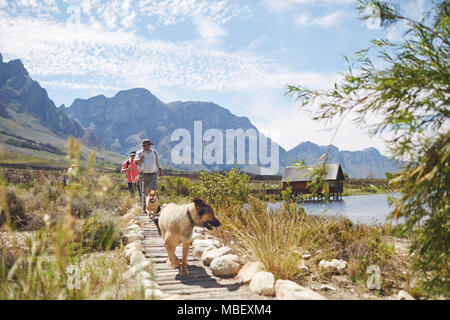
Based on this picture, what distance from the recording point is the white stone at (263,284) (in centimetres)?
379

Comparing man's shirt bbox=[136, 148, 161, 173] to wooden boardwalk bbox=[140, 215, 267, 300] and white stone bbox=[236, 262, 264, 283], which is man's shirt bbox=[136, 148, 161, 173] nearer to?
wooden boardwalk bbox=[140, 215, 267, 300]

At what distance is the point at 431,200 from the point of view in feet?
11.2

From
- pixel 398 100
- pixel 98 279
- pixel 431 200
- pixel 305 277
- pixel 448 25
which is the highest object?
pixel 448 25

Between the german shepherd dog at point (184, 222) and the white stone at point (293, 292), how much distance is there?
1.19 meters

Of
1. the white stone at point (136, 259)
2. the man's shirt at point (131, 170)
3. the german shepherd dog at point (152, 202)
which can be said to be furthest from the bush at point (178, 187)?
the white stone at point (136, 259)

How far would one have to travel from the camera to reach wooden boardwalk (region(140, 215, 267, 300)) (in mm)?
3797

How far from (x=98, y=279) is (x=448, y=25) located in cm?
512

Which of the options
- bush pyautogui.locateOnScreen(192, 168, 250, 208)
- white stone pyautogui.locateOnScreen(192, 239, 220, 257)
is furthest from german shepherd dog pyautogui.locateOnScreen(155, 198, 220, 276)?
bush pyautogui.locateOnScreen(192, 168, 250, 208)

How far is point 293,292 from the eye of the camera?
3461mm

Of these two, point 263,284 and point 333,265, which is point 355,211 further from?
point 263,284

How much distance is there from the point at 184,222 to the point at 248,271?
4.01 ft
